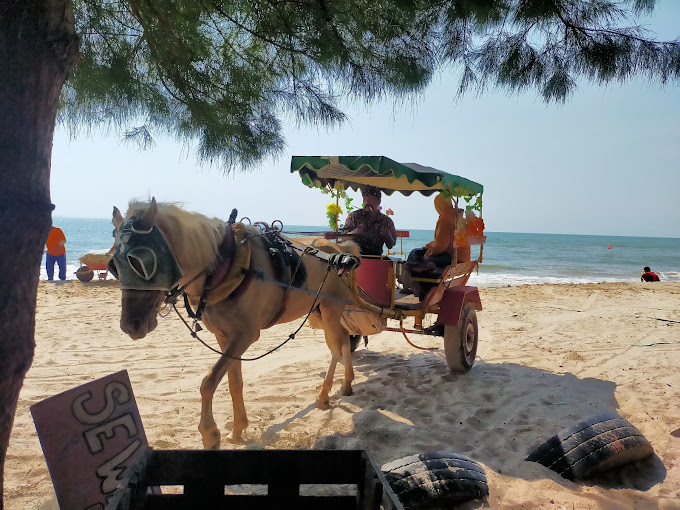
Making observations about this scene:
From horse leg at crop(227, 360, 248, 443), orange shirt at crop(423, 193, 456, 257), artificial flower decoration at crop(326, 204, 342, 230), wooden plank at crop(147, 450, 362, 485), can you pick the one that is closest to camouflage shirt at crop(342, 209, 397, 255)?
artificial flower decoration at crop(326, 204, 342, 230)

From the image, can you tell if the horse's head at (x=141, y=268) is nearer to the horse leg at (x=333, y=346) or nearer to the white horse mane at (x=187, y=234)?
the white horse mane at (x=187, y=234)

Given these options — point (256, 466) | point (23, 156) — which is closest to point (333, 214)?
point (23, 156)

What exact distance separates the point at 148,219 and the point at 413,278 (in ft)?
12.0

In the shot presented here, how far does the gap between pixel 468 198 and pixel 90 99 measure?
4.14 metres

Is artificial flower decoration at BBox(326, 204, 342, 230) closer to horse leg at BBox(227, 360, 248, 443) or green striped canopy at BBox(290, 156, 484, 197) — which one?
green striped canopy at BBox(290, 156, 484, 197)

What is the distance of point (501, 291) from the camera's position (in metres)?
14.0

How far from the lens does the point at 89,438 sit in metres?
2.58

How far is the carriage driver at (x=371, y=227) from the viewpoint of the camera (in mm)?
5805

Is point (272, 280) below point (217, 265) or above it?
below

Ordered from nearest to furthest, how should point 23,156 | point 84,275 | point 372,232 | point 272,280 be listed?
1. point 23,156
2. point 272,280
3. point 372,232
4. point 84,275

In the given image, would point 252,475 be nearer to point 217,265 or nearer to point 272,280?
point 217,265

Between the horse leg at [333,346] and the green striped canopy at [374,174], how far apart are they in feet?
4.94

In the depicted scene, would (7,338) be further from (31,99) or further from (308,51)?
(308,51)

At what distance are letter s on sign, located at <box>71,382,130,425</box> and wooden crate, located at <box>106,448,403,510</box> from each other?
1.02m
